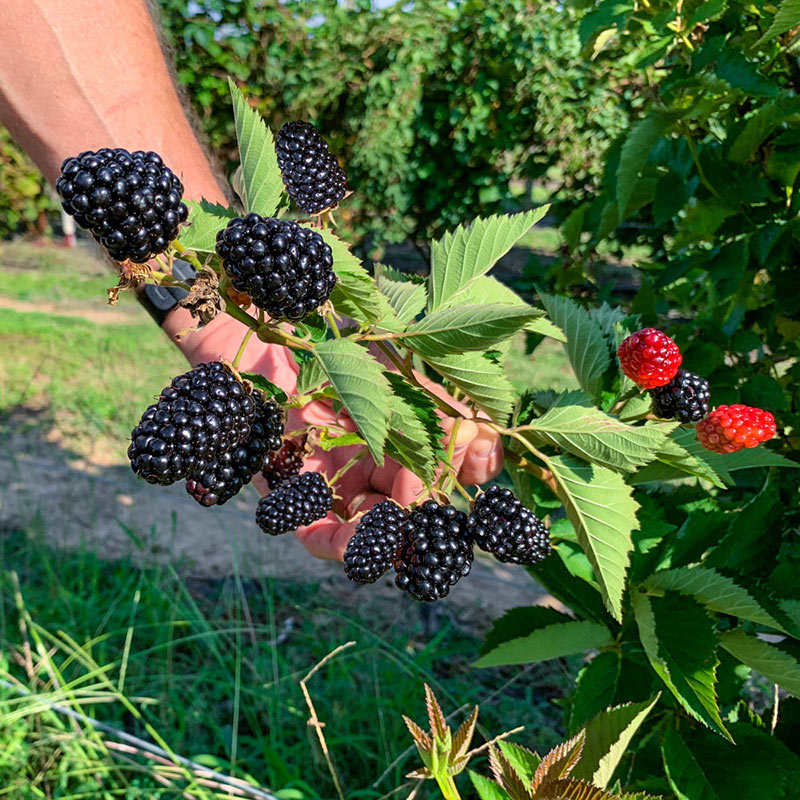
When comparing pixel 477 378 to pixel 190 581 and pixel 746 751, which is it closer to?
pixel 746 751

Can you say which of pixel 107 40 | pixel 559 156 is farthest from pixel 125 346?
pixel 107 40

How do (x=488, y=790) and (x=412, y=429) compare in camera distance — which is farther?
(x=488, y=790)

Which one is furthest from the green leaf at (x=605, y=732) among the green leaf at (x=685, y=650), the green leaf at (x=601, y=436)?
the green leaf at (x=601, y=436)

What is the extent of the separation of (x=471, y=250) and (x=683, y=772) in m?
0.78

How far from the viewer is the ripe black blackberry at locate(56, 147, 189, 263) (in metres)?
0.54

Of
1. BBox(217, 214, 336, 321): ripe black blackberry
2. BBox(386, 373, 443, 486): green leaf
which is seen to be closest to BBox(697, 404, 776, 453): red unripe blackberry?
BBox(386, 373, 443, 486): green leaf

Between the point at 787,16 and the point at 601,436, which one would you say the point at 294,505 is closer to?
the point at 601,436

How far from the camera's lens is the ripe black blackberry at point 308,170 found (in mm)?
750

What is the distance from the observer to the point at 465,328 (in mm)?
618

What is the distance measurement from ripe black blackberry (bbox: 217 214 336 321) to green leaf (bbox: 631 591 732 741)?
26.0 inches

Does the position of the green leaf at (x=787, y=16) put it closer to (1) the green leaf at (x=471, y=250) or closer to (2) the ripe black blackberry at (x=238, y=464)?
(1) the green leaf at (x=471, y=250)

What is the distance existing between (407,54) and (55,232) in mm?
6146

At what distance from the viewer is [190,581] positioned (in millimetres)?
3043

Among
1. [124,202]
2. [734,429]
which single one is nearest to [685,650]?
[734,429]
